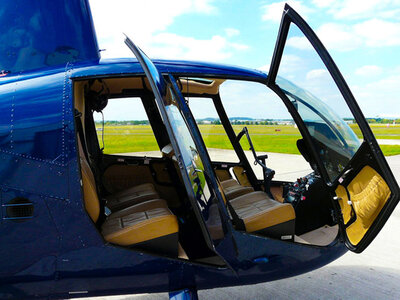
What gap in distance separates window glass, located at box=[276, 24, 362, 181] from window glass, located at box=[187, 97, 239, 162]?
113 cm

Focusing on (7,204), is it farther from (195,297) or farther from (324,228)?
(324,228)

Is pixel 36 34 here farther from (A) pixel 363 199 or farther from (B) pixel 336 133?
(A) pixel 363 199

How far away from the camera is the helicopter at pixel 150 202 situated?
2.10m

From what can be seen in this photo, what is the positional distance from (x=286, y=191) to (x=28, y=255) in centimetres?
244

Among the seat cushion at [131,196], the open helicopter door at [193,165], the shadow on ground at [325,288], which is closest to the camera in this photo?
the open helicopter door at [193,165]

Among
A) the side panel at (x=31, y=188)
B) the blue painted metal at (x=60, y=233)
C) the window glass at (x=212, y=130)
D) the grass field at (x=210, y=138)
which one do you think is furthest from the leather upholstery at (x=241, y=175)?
the side panel at (x=31, y=188)

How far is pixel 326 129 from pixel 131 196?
1.99 m

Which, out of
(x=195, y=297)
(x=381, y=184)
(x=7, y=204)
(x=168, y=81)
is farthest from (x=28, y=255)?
(x=381, y=184)

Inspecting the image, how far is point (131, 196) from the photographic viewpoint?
12.0ft

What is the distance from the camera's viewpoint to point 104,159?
398 cm

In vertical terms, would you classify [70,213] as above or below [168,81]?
below

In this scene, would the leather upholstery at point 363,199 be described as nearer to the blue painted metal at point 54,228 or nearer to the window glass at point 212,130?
the blue painted metal at point 54,228

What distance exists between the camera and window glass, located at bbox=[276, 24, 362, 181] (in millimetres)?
2572

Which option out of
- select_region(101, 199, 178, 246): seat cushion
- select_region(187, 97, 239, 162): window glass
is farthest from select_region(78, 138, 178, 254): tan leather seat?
select_region(187, 97, 239, 162): window glass
